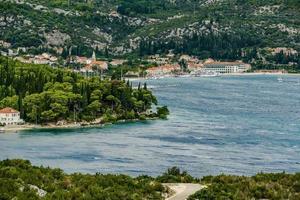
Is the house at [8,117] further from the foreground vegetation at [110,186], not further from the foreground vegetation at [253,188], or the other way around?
the foreground vegetation at [253,188]

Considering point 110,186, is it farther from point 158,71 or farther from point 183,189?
point 158,71

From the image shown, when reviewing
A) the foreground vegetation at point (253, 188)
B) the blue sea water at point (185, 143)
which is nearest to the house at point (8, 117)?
the blue sea water at point (185, 143)

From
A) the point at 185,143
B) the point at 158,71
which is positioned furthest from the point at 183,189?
the point at 158,71

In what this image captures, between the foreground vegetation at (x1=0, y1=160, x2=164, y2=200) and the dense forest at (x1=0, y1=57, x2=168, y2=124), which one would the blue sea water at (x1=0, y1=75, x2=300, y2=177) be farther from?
the foreground vegetation at (x1=0, y1=160, x2=164, y2=200)

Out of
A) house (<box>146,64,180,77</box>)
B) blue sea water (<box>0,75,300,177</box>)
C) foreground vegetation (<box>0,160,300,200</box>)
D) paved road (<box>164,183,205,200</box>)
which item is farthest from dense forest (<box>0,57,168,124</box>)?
house (<box>146,64,180,77</box>)

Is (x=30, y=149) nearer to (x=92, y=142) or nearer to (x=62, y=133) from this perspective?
(x=92, y=142)

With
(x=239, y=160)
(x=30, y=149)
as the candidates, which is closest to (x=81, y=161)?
(x=30, y=149)
